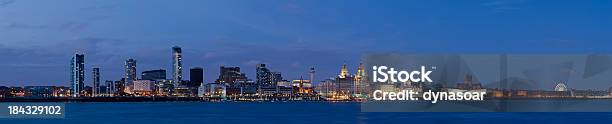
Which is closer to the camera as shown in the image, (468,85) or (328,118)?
(468,85)

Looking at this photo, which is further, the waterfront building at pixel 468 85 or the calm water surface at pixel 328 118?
the calm water surface at pixel 328 118

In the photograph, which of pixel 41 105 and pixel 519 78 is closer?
pixel 519 78

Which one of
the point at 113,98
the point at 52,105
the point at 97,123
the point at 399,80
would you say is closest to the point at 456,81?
the point at 399,80

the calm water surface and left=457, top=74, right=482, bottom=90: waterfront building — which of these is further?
the calm water surface

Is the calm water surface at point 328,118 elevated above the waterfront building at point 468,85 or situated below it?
below

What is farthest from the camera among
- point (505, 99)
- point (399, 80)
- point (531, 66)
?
point (505, 99)

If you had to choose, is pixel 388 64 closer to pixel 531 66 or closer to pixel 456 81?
pixel 456 81

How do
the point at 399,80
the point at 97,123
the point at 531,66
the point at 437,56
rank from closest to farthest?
the point at 399,80, the point at 437,56, the point at 531,66, the point at 97,123

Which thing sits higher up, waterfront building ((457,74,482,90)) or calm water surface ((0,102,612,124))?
waterfront building ((457,74,482,90))

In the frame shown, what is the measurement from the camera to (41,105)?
24.0 meters

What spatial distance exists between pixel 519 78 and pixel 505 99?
4949mm

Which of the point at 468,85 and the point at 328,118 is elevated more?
the point at 468,85

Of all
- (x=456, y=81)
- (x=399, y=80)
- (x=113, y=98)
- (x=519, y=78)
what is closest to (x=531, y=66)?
(x=519, y=78)

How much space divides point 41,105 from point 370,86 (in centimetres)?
997
